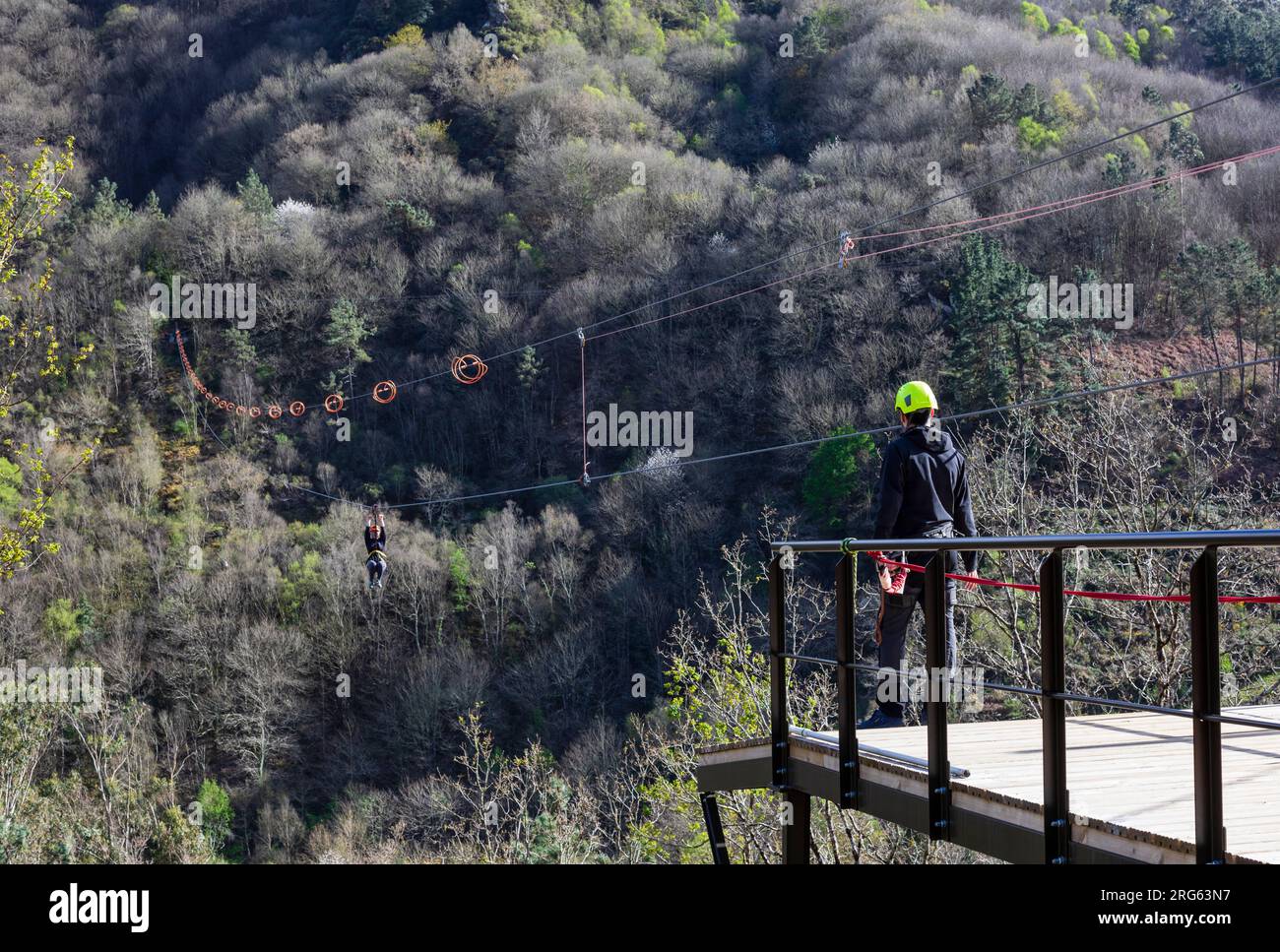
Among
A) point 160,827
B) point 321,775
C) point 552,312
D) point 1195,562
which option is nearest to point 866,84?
point 552,312

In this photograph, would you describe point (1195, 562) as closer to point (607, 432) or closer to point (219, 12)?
point (607, 432)

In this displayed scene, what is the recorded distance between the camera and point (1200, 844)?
3137 millimetres

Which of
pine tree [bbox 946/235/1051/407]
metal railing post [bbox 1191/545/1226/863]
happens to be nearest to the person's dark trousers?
metal railing post [bbox 1191/545/1226/863]

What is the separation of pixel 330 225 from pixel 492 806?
3485cm

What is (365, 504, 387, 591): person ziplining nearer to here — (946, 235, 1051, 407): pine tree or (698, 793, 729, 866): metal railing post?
(698, 793, 729, 866): metal railing post

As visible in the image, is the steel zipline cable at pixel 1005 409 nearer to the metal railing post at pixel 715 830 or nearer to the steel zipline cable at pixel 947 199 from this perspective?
the metal railing post at pixel 715 830

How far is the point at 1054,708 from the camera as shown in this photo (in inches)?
144

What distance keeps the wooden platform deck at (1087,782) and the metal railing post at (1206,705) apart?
0.13m

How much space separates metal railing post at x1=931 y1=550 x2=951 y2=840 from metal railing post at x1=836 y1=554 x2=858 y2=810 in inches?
12.1

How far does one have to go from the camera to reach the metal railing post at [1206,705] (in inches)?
119

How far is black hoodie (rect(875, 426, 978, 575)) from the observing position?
238 inches

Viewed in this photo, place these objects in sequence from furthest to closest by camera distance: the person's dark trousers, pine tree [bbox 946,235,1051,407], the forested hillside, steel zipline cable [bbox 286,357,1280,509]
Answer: pine tree [bbox 946,235,1051,407], the forested hillside, steel zipline cable [bbox 286,357,1280,509], the person's dark trousers

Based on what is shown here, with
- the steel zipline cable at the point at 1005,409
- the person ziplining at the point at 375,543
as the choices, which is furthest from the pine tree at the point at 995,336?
the person ziplining at the point at 375,543

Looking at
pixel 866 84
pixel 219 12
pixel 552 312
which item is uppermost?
pixel 219 12
